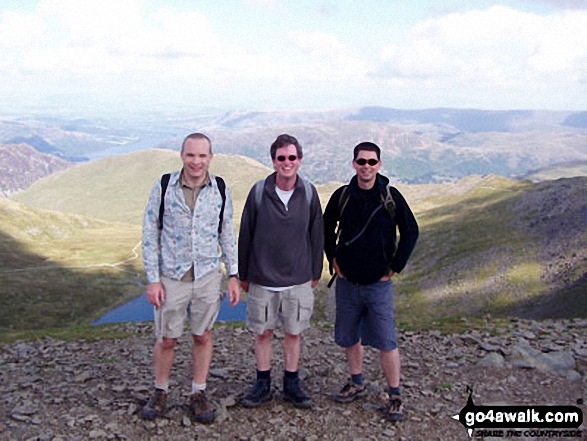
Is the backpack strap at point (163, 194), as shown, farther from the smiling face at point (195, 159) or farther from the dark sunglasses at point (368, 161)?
the dark sunglasses at point (368, 161)

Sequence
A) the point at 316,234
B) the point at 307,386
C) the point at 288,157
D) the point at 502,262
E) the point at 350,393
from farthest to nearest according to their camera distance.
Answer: the point at 502,262 < the point at 307,386 < the point at 350,393 < the point at 316,234 < the point at 288,157

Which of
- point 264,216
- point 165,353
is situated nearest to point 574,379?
point 264,216

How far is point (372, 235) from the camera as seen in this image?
10859mm

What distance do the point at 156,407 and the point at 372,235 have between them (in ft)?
20.5

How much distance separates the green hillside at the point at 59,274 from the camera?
92000 millimetres

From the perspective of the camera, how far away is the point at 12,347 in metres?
24.0

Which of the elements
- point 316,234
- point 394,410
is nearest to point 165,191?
point 316,234

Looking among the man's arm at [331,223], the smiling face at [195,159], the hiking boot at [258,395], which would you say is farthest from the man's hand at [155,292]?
the man's arm at [331,223]

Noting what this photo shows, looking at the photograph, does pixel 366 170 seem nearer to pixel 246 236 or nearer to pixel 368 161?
pixel 368 161

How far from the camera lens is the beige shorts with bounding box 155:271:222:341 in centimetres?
1038

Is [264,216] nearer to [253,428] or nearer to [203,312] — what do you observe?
[203,312]

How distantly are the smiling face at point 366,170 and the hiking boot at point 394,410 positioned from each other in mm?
5034

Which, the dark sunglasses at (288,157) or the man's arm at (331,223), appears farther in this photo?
the man's arm at (331,223)

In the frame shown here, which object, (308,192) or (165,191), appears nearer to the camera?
(165,191)
